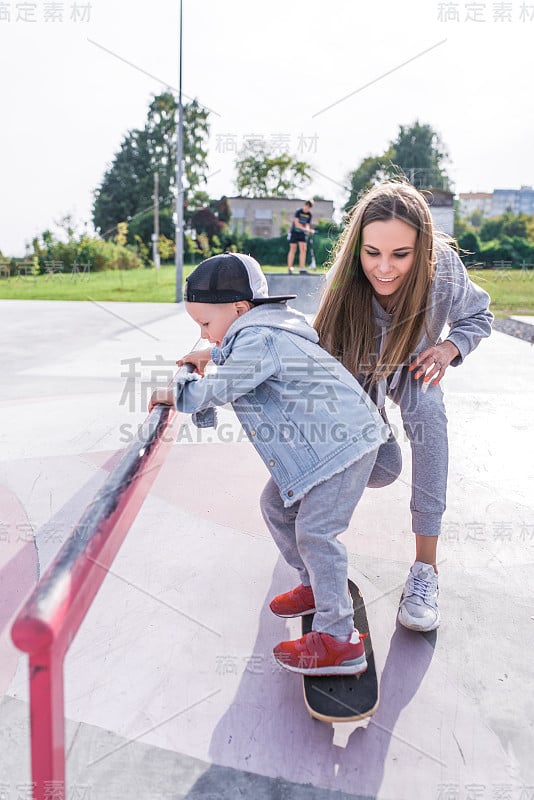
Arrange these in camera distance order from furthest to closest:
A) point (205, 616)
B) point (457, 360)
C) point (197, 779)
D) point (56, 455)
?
point (56, 455)
point (457, 360)
point (205, 616)
point (197, 779)

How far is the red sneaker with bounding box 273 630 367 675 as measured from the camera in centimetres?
151

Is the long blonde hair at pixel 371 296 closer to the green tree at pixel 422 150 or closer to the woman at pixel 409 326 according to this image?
the woman at pixel 409 326

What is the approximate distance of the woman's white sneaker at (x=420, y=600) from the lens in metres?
1.76

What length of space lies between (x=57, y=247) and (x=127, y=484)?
21648 millimetres

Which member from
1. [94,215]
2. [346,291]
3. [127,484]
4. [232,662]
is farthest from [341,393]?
[94,215]

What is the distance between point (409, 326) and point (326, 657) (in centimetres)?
93

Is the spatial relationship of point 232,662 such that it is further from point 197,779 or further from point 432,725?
point 432,725

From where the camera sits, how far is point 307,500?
5.06 ft

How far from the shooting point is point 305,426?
152 cm

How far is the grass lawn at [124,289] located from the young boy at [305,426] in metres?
8.21

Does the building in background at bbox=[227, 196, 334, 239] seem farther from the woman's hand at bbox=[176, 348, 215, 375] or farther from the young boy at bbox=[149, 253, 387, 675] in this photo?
the young boy at bbox=[149, 253, 387, 675]

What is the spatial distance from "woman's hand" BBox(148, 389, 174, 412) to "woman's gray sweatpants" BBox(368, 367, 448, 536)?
712 millimetres

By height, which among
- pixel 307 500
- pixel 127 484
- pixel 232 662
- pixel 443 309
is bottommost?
pixel 232 662

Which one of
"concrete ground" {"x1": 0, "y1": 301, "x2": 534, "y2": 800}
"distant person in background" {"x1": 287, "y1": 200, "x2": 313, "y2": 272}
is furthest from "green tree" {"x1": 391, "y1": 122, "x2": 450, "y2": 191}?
"concrete ground" {"x1": 0, "y1": 301, "x2": 534, "y2": 800}
